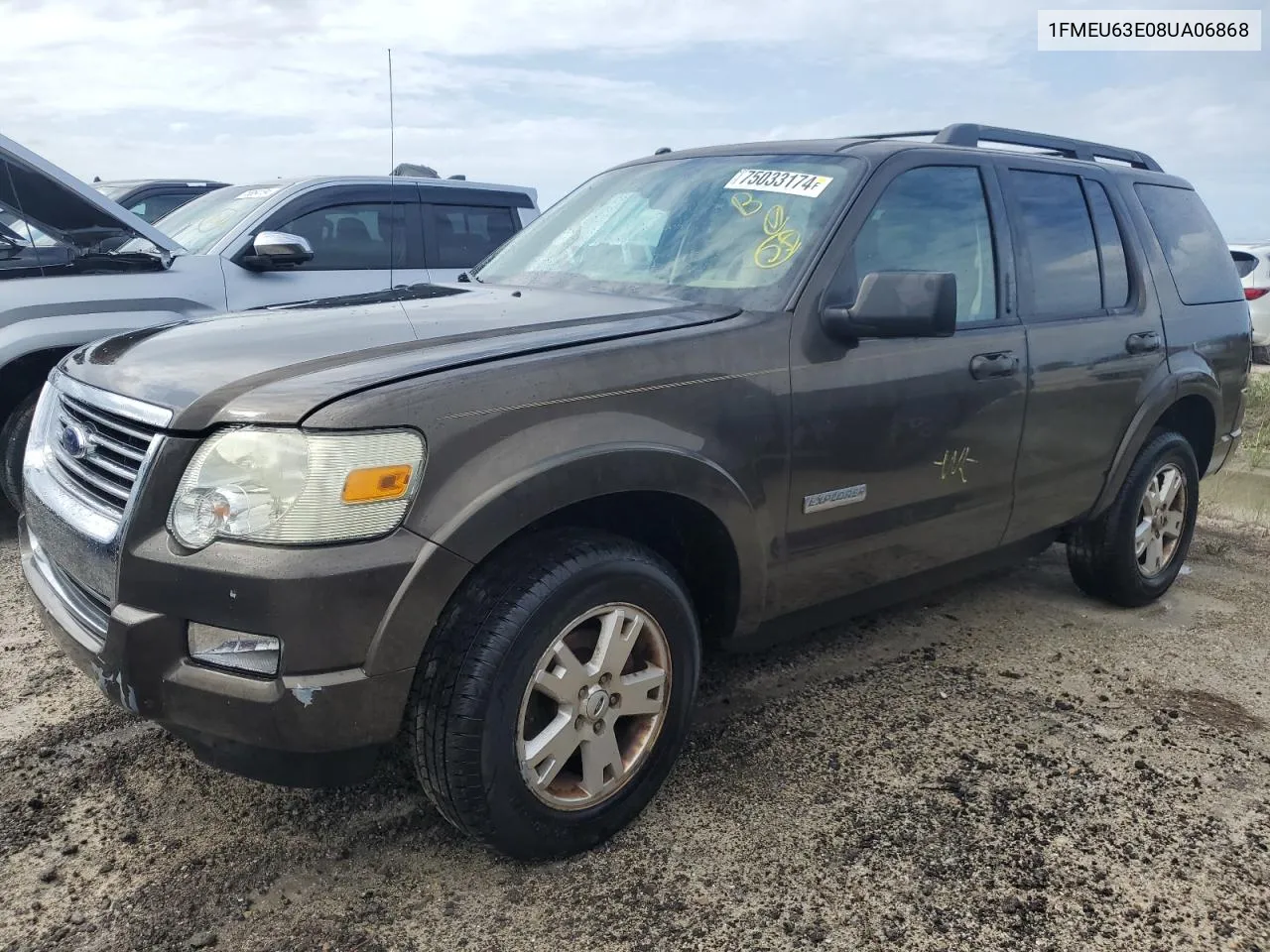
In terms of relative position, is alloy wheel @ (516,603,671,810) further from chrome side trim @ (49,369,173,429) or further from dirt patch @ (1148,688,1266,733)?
dirt patch @ (1148,688,1266,733)

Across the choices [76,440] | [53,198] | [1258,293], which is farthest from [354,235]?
[1258,293]

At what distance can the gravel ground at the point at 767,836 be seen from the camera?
2.29 meters

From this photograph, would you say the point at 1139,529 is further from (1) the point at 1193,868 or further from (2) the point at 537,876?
(2) the point at 537,876

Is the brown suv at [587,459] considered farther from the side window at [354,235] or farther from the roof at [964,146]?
the side window at [354,235]

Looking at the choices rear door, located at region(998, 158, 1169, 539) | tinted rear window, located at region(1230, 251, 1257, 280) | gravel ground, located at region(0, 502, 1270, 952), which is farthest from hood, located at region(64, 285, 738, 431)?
tinted rear window, located at region(1230, 251, 1257, 280)

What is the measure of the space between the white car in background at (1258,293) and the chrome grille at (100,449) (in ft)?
39.5

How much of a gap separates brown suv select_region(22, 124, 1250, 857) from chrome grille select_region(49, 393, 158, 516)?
0.6 inches

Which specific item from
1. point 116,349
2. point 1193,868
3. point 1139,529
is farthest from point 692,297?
point 1139,529

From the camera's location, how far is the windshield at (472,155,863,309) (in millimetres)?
3016

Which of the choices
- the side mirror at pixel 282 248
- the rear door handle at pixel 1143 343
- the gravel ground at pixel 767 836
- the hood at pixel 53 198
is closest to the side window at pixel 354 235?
the side mirror at pixel 282 248

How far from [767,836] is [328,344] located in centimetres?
163

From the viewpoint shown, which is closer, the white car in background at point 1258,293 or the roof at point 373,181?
the roof at point 373,181

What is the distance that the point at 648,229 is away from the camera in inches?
133

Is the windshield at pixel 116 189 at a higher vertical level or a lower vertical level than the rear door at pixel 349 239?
higher
